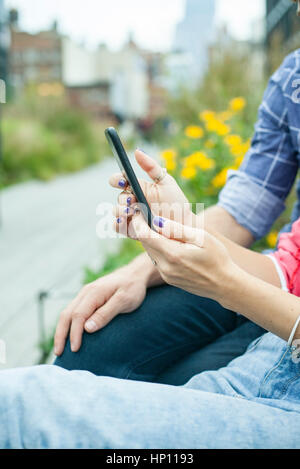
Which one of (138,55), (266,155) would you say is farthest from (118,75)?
(266,155)

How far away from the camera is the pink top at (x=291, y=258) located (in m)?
1.01

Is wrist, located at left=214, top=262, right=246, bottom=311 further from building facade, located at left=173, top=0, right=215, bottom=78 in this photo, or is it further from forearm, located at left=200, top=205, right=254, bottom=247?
building facade, located at left=173, top=0, right=215, bottom=78

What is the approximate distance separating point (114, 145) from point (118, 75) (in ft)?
92.3

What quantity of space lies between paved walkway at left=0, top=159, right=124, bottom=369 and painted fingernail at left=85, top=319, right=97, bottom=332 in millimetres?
984

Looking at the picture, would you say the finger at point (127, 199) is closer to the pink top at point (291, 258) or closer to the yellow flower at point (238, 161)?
the pink top at point (291, 258)

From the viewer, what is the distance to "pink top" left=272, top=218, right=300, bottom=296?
3.32 ft

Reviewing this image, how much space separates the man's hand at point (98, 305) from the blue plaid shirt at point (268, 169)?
0.33 m

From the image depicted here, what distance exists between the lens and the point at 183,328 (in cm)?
109

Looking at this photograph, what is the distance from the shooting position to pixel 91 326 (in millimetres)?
1013

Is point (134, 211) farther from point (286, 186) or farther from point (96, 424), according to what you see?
point (286, 186)

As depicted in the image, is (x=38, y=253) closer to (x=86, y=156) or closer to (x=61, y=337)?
(x=61, y=337)

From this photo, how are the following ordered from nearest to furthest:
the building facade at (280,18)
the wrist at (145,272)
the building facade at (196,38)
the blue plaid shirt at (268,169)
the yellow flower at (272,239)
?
the wrist at (145,272)
the blue plaid shirt at (268,169)
the yellow flower at (272,239)
the building facade at (196,38)
the building facade at (280,18)

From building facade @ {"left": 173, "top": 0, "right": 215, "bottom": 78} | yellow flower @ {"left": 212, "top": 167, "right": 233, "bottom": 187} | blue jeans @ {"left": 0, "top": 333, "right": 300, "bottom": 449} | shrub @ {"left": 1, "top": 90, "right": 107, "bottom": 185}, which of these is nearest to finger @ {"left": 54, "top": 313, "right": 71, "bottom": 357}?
blue jeans @ {"left": 0, "top": 333, "right": 300, "bottom": 449}

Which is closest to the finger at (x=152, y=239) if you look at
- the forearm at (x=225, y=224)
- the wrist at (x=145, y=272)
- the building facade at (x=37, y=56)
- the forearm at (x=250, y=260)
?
the forearm at (x=250, y=260)
